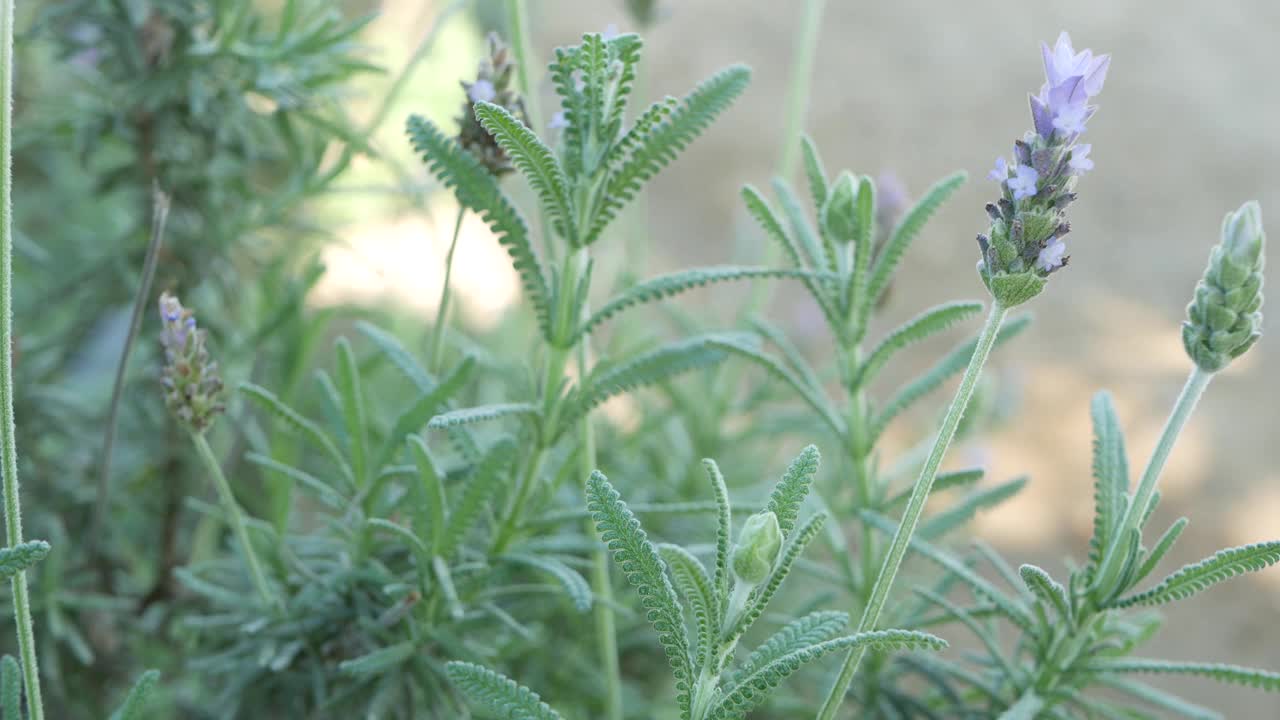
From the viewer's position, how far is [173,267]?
0.77 metres

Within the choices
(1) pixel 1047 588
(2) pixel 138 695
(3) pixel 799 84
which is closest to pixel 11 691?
(2) pixel 138 695

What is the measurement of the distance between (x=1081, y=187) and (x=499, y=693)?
1932 millimetres

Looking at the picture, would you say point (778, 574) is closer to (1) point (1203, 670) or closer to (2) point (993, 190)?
(1) point (1203, 670)

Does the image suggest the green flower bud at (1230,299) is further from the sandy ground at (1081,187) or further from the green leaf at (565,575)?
the sandy ground at (1081,187)

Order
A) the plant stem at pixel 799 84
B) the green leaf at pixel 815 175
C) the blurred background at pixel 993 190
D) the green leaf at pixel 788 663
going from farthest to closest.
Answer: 1. the blurred background at pixel 993 190
2. the plant stem at pixel 799 84
3. the green leaf at pixel 815 175
4. the green leaf at pixel 788 663

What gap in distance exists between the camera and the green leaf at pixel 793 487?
416mm

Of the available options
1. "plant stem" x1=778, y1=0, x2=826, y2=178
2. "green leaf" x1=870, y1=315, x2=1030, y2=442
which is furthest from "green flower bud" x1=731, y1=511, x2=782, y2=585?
"plant stem" x1=778, y1=0, x2=826, y2=178

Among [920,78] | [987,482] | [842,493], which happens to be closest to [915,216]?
[842,493]

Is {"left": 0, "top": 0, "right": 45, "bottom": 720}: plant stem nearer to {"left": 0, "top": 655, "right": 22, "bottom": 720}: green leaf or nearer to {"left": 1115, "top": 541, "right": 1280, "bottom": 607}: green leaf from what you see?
{"left": 0, "top": 655, "right": 22, "bottom": 720}: green leaf

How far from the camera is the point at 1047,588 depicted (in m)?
0.47

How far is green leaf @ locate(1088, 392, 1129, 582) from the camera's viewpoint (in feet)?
1.68

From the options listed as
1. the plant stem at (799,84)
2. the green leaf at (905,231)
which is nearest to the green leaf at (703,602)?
the green leaf at (905,231)

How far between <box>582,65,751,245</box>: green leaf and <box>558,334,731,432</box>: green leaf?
0.07 m

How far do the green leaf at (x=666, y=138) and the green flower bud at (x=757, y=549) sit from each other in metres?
0.17
